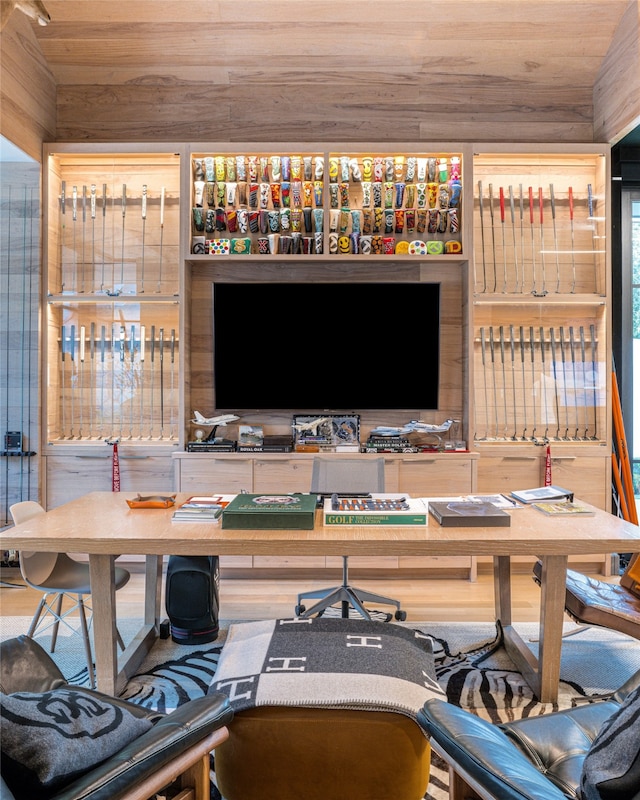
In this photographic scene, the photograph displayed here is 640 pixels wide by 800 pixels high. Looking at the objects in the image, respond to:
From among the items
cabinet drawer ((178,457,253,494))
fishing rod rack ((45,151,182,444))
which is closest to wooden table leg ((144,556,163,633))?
cabinet drawer ((178,457,253,494))

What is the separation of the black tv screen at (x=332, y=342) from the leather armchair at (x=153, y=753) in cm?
276

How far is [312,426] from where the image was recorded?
4.27m

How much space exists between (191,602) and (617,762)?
222cm

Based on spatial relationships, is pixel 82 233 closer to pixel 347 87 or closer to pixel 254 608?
pixel 347 87

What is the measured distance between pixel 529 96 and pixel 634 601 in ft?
11.1

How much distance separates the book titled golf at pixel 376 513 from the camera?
2.39 metres

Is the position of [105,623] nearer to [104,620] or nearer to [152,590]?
[104,620]

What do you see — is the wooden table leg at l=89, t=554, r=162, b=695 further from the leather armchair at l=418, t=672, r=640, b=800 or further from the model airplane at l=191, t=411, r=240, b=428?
the model airplane at l=191, t=411, r=240, b=428

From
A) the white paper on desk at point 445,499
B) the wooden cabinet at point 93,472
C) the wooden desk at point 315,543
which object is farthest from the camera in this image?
the wooden cabinet at point 93,472

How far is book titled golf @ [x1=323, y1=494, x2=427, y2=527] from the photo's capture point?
2.39 metres

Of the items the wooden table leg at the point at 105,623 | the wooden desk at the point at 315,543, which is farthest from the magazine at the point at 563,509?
the wooden table leg at the point at 105,623

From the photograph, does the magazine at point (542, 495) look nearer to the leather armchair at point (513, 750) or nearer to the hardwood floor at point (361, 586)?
the hardwood floor at point (361, 586)

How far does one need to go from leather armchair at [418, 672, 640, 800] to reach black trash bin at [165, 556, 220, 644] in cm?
170

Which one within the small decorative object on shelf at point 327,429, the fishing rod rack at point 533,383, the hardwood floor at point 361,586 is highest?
the fishing rod rack at point 533,383
